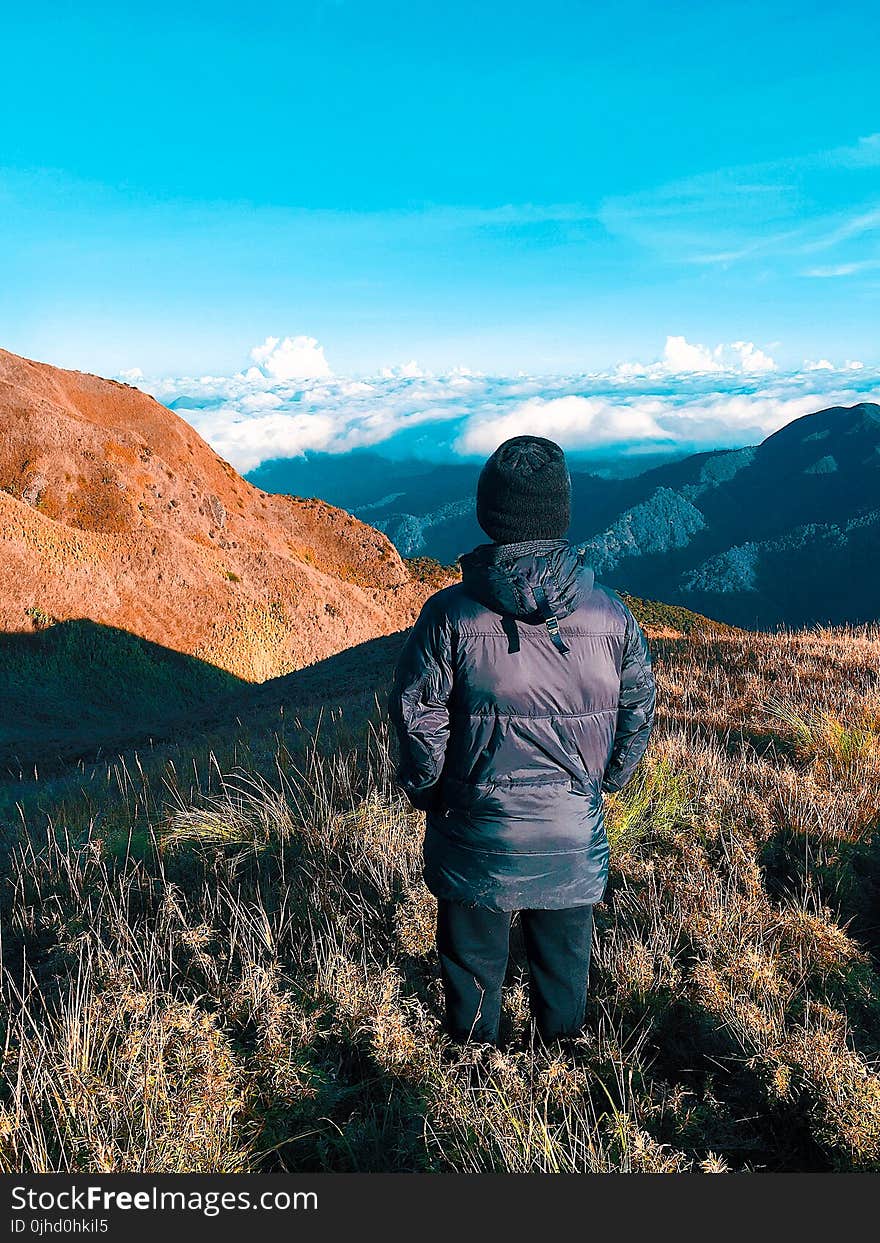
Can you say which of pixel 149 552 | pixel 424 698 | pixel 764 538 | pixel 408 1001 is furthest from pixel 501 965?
pixel 764 538

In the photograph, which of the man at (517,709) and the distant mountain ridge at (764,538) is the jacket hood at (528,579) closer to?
the man at (517,709)

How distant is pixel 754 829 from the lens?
4.51 meters

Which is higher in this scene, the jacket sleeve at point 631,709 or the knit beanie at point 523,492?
the knit beanie at point 523,492

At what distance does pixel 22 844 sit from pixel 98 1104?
4324 mm

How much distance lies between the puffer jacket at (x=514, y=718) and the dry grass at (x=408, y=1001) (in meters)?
0.78

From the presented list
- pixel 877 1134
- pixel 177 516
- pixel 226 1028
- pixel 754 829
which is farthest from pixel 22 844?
pixel 177 516

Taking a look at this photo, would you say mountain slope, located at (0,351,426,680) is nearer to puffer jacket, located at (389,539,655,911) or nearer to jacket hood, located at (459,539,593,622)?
puffer jacket, located at (389,539,655,911)

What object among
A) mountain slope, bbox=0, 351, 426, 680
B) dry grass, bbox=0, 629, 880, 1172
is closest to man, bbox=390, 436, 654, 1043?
dry grass, bbox=0, 629, 880, 1172

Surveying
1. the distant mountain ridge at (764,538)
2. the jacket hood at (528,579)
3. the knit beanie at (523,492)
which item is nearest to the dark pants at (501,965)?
the jacket hood at (528,579)

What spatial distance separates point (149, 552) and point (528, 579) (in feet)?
109

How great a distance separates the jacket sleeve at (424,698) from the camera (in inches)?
93.7

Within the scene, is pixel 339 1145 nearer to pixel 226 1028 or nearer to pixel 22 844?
pixel 226 1028

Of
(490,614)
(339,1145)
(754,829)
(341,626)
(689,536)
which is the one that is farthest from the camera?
(689,536)

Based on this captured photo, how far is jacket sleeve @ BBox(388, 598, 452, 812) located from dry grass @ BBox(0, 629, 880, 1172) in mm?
1150
